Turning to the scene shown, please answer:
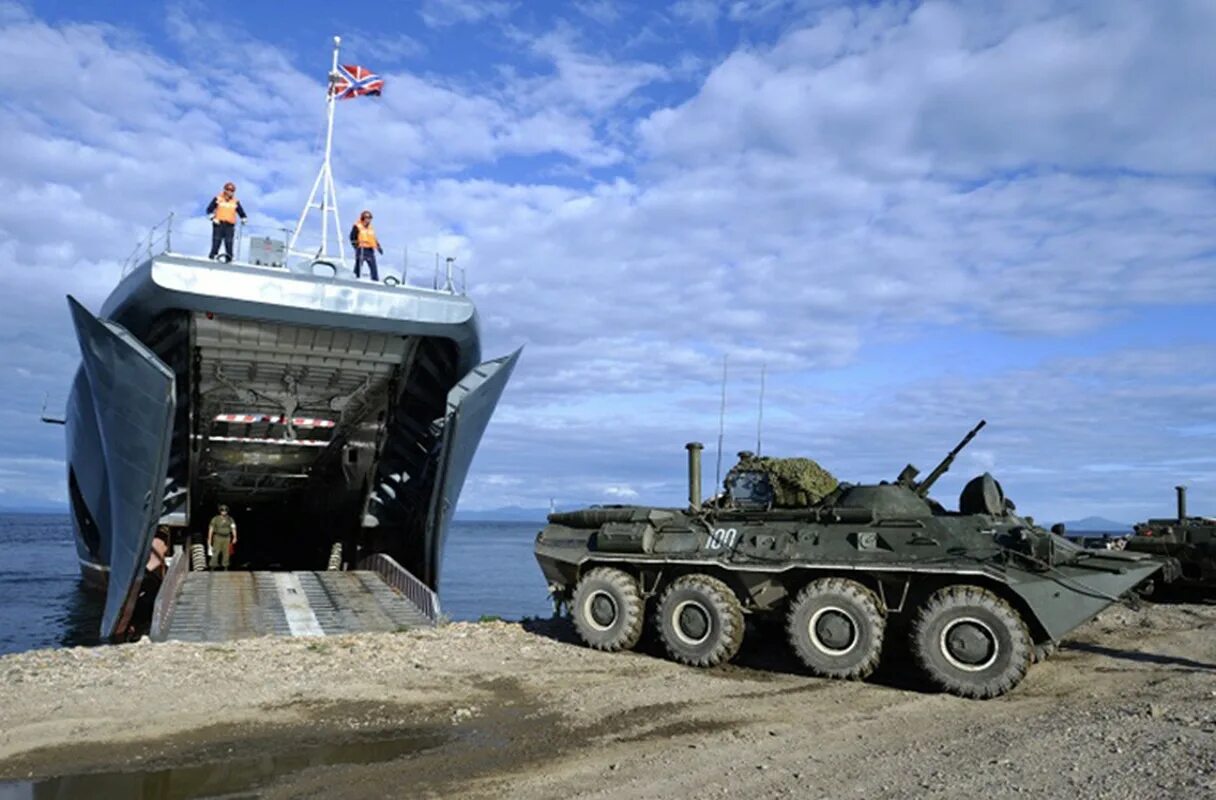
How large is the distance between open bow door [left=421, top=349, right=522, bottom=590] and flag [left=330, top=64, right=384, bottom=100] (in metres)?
5.09

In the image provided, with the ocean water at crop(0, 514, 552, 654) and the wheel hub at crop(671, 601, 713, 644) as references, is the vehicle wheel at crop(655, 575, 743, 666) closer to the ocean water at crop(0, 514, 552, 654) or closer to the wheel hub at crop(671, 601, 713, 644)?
the wheel hub at crop(671, 601, 713, 644)

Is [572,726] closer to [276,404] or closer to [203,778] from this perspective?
[203,778]

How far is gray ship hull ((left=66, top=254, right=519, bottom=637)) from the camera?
12805 mm

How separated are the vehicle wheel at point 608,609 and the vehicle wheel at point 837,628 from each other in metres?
1.86

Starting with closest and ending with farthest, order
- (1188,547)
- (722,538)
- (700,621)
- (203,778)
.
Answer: (203,778) → (700,621) → (722,538) → (1188,547)

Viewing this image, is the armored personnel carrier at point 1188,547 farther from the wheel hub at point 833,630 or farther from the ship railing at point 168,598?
the ship railing at point 168,598

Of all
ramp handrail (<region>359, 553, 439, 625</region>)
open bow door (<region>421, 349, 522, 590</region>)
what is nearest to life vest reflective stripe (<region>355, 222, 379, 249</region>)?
open bow door (<region>421, 349, 522, 590</region>)

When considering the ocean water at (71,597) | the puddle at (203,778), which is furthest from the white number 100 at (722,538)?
the ocean water at (71,597)

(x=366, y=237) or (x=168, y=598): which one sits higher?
(x=366, y=237)

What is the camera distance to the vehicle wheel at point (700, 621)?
9320 mm

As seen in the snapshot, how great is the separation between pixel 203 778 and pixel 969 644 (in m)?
5.98

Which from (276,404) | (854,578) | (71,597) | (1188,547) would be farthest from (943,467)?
(71,597)

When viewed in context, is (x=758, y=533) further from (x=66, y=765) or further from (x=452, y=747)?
(x=66, y=765)

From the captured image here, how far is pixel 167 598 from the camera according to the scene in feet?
43.3
